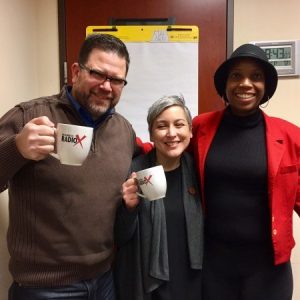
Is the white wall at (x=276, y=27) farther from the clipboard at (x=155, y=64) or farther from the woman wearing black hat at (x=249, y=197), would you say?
the woman wearing black hat at (x=249, y=197)

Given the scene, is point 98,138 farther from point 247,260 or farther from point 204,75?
point 204,75

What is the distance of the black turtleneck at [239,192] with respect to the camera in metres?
1.28

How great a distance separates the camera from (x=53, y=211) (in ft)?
3.50

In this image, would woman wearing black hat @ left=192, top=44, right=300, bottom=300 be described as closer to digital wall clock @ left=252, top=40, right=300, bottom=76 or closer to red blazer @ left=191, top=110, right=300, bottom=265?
red blazer @ left=191, top=110, right=300, bottom=265

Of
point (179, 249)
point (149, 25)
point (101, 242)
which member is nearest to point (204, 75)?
point (149, 25)

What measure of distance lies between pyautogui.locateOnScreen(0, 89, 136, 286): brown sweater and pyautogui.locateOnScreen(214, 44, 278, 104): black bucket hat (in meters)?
0.62

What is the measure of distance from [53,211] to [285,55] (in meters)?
1.45

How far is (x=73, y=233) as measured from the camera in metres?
1.09

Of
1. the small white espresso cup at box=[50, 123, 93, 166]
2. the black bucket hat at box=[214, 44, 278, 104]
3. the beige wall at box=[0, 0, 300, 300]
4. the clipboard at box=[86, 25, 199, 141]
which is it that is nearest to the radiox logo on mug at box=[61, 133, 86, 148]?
the small white espresso cup at box=[50, 123, 93, 166]

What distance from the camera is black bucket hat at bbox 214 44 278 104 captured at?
4.20ft

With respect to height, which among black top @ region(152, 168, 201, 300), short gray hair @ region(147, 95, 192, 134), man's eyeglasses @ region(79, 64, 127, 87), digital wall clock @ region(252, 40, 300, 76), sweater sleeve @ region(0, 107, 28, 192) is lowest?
black top @ region(152, 168, 201, 300)

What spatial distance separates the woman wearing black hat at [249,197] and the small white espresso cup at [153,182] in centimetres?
28

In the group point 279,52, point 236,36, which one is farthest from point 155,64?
point 279,52

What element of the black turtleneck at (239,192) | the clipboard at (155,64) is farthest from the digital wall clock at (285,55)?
the black turtleneck at (239,192)
